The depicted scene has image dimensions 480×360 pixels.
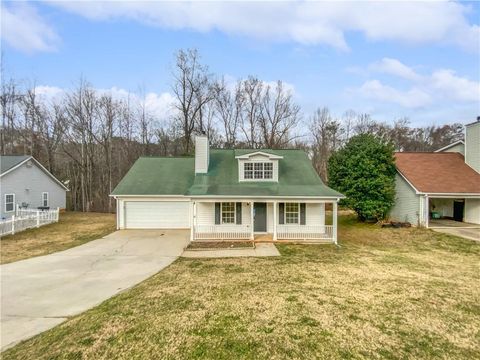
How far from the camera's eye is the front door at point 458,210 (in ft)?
68.7

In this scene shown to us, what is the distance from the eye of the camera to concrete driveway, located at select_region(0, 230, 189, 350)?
6465 millimetres

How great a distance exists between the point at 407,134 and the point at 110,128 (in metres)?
45.0

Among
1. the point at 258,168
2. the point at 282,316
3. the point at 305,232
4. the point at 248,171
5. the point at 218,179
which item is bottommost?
the point at 282,316

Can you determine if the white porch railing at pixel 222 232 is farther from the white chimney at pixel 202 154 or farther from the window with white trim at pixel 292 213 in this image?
the white chimney at pixel 202 154

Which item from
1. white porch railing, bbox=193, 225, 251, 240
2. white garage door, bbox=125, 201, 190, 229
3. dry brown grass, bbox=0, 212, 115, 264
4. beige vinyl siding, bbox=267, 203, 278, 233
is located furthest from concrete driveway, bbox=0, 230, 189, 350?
beige vinyl siding, bbox=267, 203, 278, 233

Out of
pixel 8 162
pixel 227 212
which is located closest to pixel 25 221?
pixel 8 162

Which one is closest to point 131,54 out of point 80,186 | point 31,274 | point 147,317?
point 31,274

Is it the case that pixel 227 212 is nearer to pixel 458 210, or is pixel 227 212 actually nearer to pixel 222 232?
pixel 222 232

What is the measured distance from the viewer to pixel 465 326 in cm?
601

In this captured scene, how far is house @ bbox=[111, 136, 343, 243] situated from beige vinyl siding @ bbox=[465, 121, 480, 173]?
12389mm

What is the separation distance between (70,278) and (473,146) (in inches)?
1007

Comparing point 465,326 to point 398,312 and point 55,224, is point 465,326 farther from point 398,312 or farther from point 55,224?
point 55,224

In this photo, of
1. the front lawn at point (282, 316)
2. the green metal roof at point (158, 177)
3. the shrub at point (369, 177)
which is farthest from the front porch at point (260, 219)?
the shrub at point (369, 177)

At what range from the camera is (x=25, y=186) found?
2208 cm
